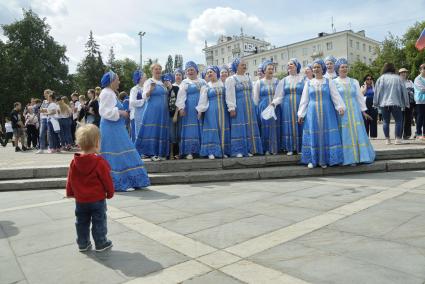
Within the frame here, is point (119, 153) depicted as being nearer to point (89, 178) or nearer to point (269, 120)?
point (89, 178)

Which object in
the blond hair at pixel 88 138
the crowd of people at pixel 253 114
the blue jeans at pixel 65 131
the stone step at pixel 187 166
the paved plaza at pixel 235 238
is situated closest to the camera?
the paved plaza at pixel 235 238

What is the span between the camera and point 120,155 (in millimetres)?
6828

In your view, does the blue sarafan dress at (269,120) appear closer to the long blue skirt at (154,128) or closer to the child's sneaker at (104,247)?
the long blue skirt at (154,128)

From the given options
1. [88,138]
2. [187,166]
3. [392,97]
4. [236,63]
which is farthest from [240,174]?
[392,97]

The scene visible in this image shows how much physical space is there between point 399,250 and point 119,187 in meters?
4.58

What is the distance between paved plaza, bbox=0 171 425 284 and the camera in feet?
10.7

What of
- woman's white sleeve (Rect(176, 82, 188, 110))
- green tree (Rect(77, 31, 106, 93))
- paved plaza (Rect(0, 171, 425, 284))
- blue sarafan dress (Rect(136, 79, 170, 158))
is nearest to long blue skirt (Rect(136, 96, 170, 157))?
blue sarafan dress (Rect(136, 79, 170, 158))

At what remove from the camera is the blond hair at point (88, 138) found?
3.90 m

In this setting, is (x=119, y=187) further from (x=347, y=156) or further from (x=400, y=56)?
(x=400, y=56)

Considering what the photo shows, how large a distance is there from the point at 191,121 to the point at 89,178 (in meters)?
4.63

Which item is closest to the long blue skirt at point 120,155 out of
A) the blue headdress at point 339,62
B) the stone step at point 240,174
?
the stone step at point 240,174

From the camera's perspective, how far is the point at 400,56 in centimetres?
4366

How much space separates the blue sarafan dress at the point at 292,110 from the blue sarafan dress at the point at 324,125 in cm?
67

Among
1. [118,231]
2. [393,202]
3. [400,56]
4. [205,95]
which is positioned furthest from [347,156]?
[400,56]
